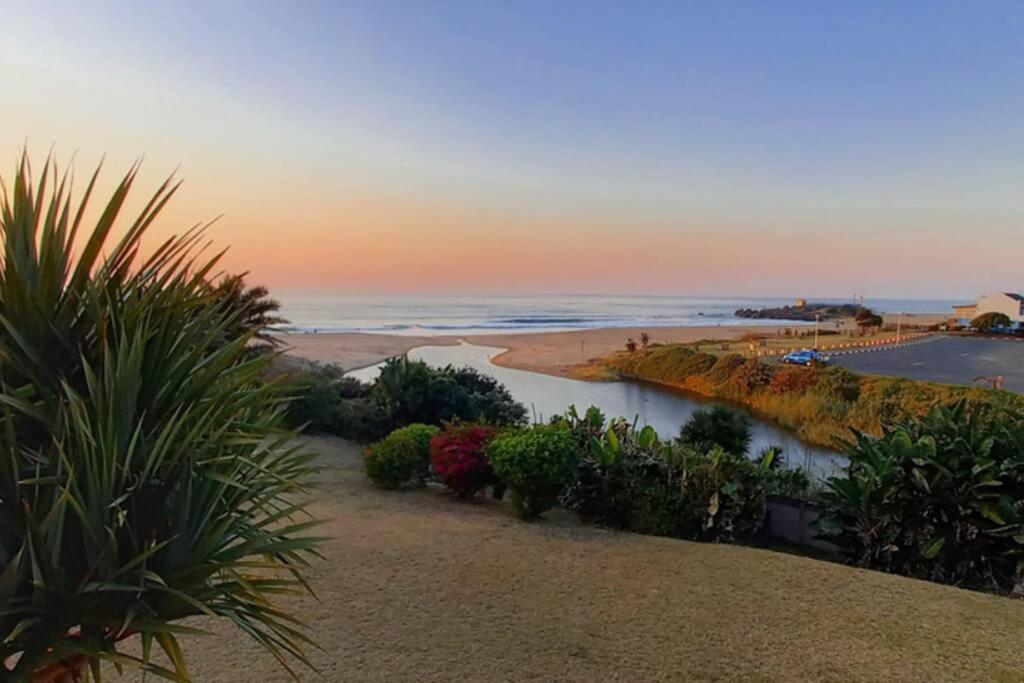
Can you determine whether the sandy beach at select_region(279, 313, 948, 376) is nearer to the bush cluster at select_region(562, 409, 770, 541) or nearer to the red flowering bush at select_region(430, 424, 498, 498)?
the red flowering bush at select_region(430, 424, 498, 498)

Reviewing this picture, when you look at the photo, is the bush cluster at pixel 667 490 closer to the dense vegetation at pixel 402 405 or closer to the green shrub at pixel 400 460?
the green shrub at pixel 400 460

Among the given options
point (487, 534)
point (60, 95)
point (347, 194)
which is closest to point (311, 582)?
point (487, 534)

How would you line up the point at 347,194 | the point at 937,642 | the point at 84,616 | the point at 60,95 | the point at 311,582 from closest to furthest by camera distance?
the point at 84,616
the point at 937,642
the point at 311,582
the point at 60,95
the point at 347,194

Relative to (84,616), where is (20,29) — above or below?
above

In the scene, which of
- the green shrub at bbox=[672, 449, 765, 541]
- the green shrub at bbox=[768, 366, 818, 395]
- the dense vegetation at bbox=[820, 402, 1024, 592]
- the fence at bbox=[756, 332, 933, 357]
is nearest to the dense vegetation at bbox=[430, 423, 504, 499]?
the green shrub at bbox=[672, 449, 765, 541]

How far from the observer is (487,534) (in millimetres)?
5023

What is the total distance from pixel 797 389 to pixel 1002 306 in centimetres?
5323

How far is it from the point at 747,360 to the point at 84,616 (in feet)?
76.2

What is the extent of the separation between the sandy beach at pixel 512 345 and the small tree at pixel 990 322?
22.5 m

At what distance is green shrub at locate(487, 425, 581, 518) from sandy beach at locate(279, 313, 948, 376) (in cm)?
1736

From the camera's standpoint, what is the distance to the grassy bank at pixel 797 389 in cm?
1489

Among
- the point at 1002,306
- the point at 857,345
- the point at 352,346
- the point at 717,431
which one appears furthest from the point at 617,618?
the point at 1002,306

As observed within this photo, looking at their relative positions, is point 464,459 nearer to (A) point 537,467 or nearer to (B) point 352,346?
(A) point 537,467

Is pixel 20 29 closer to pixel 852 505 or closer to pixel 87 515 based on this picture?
pixel 87 515
